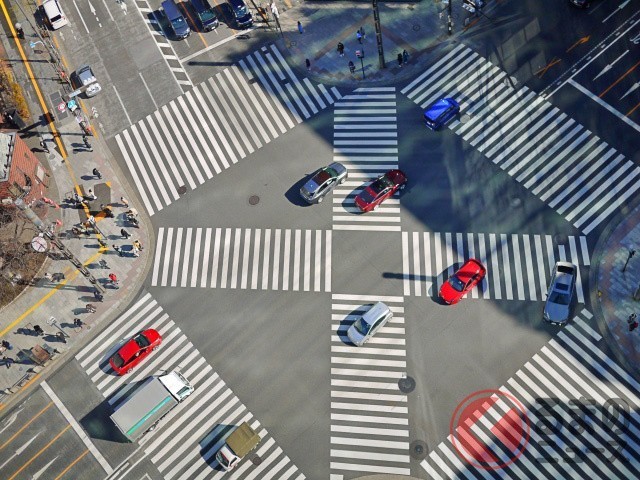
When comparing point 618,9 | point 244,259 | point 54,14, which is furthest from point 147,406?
point 618,9

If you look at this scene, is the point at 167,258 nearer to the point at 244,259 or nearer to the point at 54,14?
the point at 244,259

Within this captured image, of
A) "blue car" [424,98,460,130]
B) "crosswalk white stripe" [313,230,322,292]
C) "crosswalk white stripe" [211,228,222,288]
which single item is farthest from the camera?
"blue car" [424,98,460,130]

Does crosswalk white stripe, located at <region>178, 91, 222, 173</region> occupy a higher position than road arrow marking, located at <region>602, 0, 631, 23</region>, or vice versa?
crosswalk white stripe, located at <region>178, 91, 222, 173</region>

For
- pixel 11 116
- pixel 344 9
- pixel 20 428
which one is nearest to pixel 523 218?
pixel 344 9

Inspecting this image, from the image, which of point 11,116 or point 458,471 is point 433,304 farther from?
point 11,116

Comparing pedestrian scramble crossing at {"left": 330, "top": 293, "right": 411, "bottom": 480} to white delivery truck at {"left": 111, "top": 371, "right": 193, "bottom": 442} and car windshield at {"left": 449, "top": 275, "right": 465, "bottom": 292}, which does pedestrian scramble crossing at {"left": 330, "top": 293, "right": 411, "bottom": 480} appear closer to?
car windshield at {"left": 449, "top": 275, "right": 465, "bottom": 292}

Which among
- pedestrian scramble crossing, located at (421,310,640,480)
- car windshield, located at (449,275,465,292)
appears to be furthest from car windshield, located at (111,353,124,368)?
car windshield, located at (449,275,465,292)
